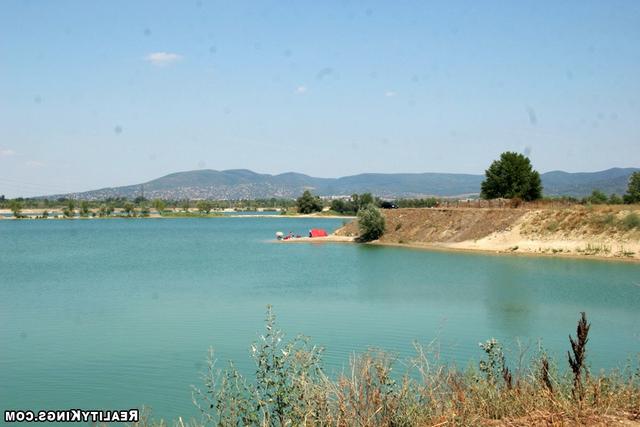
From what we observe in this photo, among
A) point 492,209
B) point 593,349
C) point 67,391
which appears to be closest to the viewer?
point 67,391

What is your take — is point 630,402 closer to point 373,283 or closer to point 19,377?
point 19,377

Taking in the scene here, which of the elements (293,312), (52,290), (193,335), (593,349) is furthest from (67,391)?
(52,290)

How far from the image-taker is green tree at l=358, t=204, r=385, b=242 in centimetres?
6856

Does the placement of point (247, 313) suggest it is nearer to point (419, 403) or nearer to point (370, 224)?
point (419, 403)

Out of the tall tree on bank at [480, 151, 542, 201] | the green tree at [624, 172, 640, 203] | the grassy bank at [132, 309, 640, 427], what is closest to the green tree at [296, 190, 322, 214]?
the green tree at [624, 172, 640, 203]

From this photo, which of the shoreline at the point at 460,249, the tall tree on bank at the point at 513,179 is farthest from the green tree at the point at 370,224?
the tall tree on bank at the point at 513,179

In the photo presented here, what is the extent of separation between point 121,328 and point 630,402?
18407 mm

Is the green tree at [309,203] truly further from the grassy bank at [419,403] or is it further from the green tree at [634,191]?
the grassy bank at [419,403]

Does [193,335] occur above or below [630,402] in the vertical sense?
below

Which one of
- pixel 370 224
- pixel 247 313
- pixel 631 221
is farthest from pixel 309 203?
pixel 247 313

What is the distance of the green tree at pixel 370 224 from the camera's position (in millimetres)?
68562

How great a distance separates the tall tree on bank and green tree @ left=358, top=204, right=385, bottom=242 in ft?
51.5

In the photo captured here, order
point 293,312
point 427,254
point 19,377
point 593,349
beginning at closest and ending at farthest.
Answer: point 19,377 < point 593,349 < point 293,312 < point 427,254

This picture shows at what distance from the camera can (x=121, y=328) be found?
2298 centimetres
